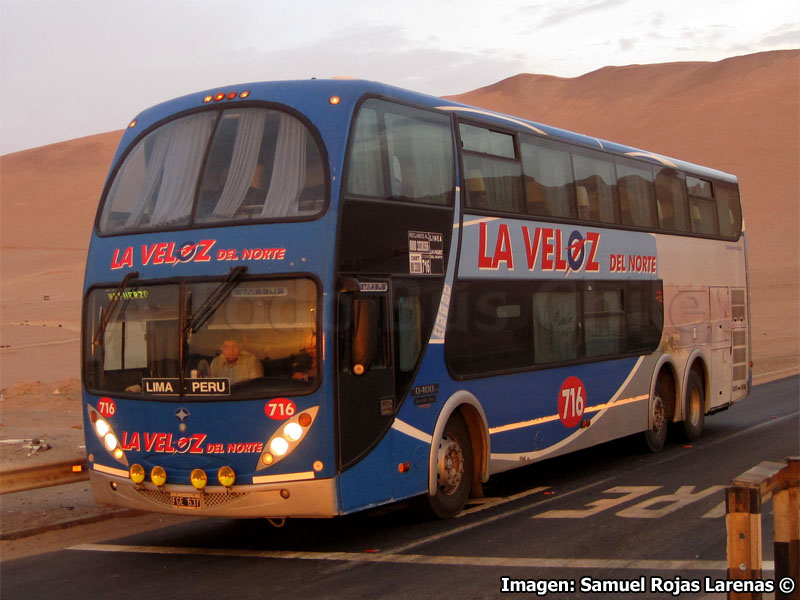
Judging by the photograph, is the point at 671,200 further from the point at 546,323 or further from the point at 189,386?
the point at 189,386

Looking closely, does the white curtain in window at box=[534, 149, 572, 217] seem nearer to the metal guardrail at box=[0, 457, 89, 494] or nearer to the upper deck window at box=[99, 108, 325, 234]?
the upper deck window at box=[99, 108, 325, 234]

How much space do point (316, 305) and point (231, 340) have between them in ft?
2.43

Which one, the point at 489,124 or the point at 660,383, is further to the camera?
the point at 660,383

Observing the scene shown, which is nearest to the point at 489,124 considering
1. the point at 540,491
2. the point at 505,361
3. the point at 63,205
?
the point at 505,361

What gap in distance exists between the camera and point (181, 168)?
8953 mm

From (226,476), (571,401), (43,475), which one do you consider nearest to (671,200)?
(571,401)

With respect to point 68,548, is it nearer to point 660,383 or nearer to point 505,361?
point 505,361

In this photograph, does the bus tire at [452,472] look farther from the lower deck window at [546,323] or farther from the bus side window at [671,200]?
the bus side window at [671,200]

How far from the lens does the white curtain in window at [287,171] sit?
27.8ft

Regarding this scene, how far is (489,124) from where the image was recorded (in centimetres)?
1096

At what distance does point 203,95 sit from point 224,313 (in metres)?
2.25

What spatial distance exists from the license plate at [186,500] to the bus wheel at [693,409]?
9.17 m

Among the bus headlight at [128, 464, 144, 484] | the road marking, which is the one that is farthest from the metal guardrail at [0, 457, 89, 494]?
the bus headlight at [128, 464, 144, 484]

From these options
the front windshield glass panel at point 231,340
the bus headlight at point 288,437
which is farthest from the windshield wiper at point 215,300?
the bus headlight at point 288,437
